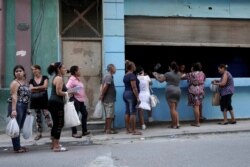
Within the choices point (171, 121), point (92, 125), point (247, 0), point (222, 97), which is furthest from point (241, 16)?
point (92, 125)

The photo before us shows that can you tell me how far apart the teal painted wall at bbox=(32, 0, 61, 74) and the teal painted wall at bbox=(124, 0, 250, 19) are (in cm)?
206

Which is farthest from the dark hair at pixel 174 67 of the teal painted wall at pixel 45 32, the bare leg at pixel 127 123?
the teal painted wall at pixel 45 32

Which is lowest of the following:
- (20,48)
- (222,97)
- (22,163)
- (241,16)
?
(22,163)

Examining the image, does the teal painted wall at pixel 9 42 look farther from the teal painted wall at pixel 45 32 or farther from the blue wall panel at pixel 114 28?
the blue wall panel at pixel 114 28

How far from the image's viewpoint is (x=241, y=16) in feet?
44.0

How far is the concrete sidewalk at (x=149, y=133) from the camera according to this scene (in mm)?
10460

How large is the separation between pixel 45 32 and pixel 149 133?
12.6 ft

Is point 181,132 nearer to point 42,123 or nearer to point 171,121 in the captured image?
point 171,121

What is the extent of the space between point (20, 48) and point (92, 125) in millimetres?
2789

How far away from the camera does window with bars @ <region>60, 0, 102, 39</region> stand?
12.1m

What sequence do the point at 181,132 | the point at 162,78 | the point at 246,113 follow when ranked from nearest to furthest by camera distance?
1. the point at 181,132
2. the point at 162,78
3. the point at 246,113

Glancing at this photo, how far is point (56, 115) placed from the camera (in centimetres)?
888

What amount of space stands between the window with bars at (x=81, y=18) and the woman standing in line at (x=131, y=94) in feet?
6.00

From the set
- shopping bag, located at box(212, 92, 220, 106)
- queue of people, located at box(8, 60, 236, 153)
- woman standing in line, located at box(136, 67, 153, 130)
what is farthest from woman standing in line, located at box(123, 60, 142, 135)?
shopping bag, located at box(212, 92, 220, 106)
